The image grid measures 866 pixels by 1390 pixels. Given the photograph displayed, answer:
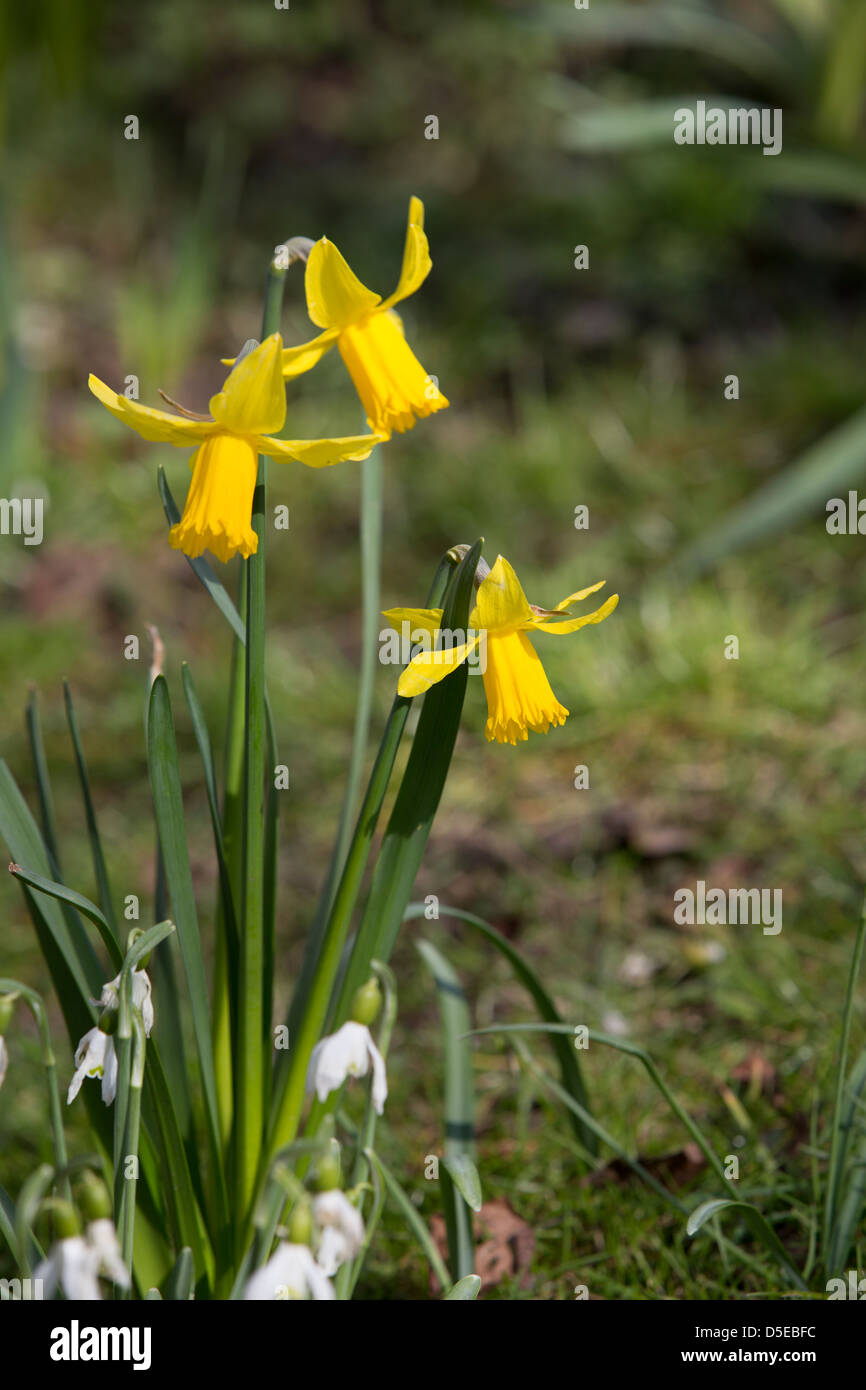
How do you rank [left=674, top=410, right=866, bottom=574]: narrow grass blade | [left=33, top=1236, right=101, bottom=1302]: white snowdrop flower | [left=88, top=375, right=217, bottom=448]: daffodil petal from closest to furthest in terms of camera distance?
[left=33, top=1236, right=101, bottom=1302]: white snowdrop flower < [left=88, top=375, right=217, bottom=448]: daffodil petal < [left=674, top=410, right=866, bottom=574]: narrow grass blade

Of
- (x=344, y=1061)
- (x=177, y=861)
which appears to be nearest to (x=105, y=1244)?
(x=344, y=1061)

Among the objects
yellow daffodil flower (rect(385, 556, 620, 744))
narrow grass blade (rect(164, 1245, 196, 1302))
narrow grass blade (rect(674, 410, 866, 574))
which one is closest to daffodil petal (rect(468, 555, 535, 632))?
yellow daffodil flower (rect(385, 556, 620, 744))

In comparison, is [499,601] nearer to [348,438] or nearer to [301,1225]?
[348,438]

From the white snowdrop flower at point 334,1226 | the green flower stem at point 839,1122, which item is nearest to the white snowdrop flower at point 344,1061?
the white snowdrop flower at point 334,1226

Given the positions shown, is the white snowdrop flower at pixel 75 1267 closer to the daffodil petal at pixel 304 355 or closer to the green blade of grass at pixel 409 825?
the green blade of grass at pixel 409 825

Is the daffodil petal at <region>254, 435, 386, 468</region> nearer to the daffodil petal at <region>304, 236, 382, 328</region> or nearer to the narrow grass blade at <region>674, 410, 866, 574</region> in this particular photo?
the daffodil petal at <region>304, 236, 382, 328</region>

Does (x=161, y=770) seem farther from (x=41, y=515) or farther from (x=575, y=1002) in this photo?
(x=41, y=515)
